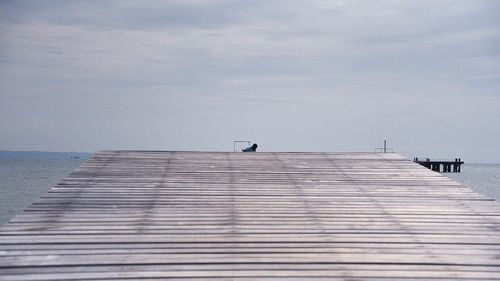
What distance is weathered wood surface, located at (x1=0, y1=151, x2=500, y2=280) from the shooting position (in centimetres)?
779

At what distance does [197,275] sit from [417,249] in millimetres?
2867

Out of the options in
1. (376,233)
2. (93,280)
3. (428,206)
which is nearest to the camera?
(93,280)

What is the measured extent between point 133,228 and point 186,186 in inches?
118

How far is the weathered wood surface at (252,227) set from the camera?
307 inches

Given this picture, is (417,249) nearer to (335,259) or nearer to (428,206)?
(335,259)

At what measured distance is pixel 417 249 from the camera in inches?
339

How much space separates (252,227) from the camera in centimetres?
939

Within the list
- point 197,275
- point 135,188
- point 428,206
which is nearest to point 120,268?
point 197,275

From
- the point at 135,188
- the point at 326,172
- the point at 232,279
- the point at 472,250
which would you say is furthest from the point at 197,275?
the point at 326,172

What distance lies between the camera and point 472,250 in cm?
857

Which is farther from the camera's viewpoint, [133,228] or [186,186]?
[186,186]

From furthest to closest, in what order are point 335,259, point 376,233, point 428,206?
point 428,206 → point 376,233 → point 335,259

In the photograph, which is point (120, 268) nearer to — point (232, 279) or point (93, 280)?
point (93, 280)

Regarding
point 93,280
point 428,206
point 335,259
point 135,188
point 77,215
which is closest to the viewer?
point 93,280
